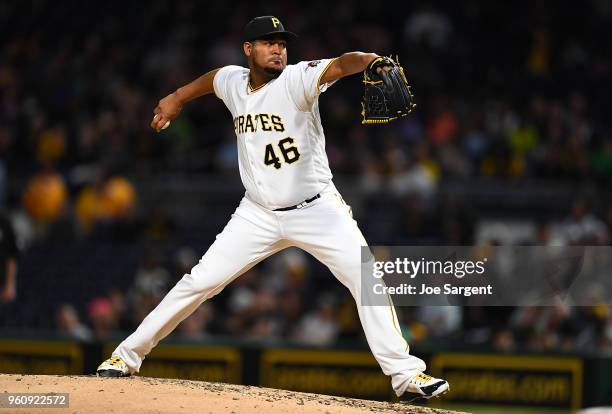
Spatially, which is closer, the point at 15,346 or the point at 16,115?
the point at 15,346

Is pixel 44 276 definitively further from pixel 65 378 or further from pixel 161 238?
pixel 65 378

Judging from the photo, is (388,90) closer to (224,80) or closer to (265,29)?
(265,29)

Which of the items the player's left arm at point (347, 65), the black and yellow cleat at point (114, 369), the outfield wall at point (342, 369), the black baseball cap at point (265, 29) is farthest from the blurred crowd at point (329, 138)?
the player's left arm at point (347, 65)

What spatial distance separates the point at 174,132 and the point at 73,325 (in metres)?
3.94

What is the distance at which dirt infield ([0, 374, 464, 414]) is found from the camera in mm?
5609

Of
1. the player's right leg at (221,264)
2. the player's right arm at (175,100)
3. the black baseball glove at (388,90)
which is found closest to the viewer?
the black baseball glove at (388,90)

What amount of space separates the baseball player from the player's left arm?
0.21ft

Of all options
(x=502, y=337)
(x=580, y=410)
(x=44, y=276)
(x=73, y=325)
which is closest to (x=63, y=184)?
(x=44, y=276)

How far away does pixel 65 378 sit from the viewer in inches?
247

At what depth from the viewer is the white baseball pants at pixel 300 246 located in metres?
5.95

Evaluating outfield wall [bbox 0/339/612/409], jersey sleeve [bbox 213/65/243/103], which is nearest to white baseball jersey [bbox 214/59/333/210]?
jersey sleeve [bbox 213/65/243/103]

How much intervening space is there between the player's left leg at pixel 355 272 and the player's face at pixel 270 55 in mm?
729

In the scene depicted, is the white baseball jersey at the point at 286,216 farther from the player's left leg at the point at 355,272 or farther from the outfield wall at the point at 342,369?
the outfield wall at the point at 342,369

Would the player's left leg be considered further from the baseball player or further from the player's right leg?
the player's right leg
